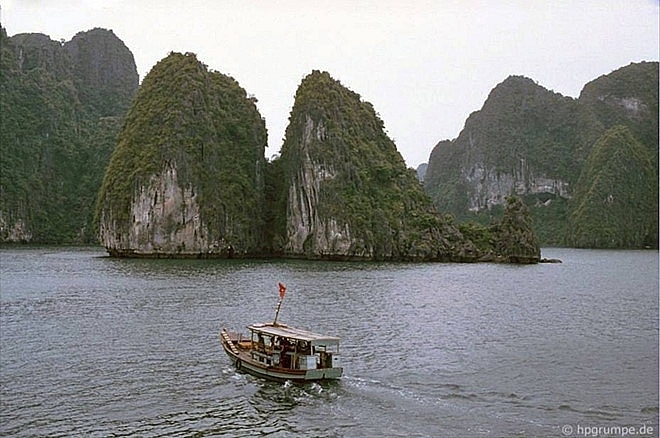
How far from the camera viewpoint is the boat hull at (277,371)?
73.2 feet

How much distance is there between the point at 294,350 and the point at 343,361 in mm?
3051

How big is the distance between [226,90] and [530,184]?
10943cm

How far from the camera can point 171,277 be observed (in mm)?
55906

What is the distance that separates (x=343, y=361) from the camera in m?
25.5

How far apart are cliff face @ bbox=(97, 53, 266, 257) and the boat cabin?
64.3 metres

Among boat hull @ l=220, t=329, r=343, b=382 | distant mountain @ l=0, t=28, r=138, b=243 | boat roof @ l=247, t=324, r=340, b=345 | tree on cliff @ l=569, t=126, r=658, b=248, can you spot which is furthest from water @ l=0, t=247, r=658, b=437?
tree on cliff @ l=569, t=126, r=658, b=248

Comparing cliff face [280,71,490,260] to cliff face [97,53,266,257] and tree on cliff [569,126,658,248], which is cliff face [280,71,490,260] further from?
tree on cliff [569,126,658,248]

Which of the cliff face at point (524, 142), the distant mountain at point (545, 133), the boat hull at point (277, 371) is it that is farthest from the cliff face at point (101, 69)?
the boat hull at point (277, 371)

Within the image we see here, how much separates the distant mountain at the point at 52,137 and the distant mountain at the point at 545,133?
93745mm

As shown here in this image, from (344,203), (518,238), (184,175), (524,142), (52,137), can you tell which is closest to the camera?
(344,203)

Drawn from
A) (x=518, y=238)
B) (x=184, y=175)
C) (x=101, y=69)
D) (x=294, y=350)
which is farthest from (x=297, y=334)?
(x=101, y=69)

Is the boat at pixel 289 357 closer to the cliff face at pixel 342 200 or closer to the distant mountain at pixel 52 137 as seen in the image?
the cliff face at pixel 342 200

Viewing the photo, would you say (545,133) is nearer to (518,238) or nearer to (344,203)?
(518,238)

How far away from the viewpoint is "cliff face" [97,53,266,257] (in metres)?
87.1
